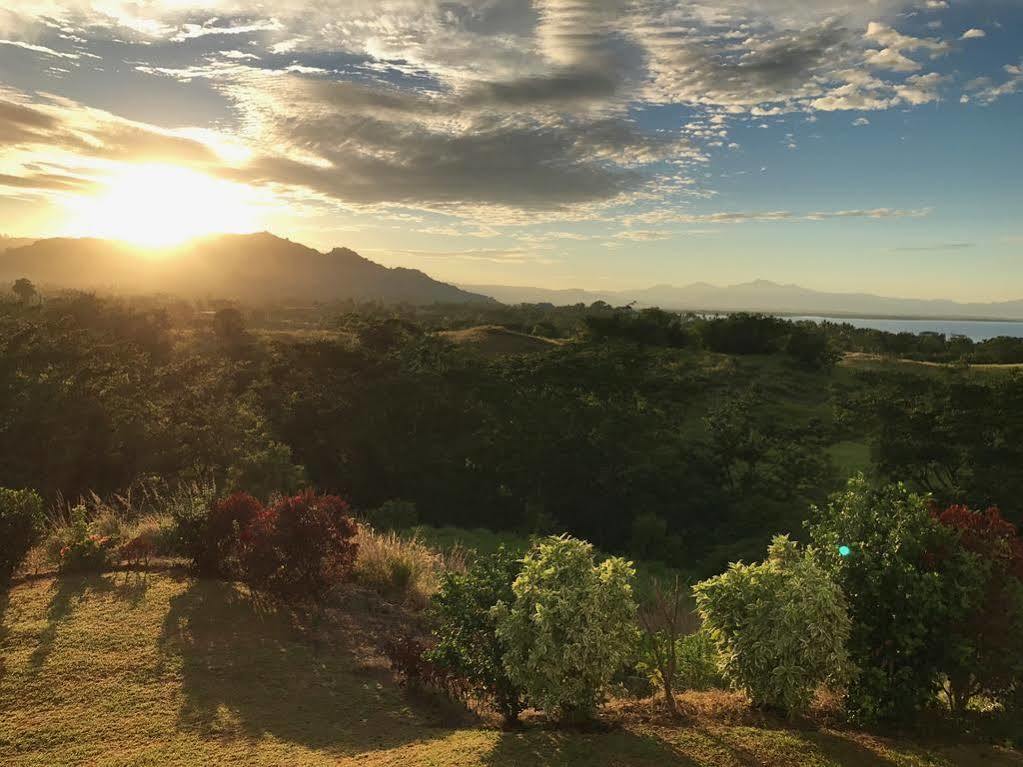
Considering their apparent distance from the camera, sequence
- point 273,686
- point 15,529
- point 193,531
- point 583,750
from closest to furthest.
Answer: point 583,750, point 273,686, point 15,529, point 193,531

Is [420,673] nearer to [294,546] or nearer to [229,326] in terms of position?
[294,546]

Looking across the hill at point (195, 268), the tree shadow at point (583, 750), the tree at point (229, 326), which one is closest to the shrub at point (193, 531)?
the tree shadow at point (583, 750)

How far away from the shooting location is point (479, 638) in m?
6.70

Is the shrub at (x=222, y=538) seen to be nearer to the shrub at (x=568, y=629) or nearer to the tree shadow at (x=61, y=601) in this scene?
the tree shadow at (x=61, y=601)

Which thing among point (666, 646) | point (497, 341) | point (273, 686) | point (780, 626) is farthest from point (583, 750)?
point (497, 341)

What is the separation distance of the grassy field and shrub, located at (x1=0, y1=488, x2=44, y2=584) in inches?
26.1

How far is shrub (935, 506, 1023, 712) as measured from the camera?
6.05 m

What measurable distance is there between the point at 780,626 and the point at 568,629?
2042 mm

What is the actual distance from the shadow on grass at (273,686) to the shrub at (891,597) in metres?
4.36

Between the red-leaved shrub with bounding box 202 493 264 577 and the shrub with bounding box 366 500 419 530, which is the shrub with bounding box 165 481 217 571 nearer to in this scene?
the red-leaved shrub with bounding box 202 493 264 577

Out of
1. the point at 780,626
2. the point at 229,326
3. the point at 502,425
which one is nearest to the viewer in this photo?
the point at 780,626

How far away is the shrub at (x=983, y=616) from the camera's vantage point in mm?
6051

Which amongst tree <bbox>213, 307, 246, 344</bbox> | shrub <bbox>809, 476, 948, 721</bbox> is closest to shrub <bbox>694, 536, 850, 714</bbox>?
shrub <bbox>809, 476, 948, 721</bbox>

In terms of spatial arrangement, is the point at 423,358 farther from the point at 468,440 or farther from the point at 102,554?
the point at 102,554
